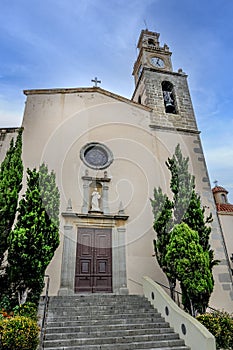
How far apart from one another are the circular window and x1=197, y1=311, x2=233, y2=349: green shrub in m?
5.88

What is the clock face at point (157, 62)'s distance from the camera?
1333 centimetres

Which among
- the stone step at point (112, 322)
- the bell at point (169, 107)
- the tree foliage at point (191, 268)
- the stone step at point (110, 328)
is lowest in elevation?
the stone step at point (110, 328)

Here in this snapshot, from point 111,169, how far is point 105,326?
545 cm

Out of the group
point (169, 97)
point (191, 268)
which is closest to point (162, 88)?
point (169, 97)

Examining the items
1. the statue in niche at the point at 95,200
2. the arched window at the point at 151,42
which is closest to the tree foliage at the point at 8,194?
the statue in niche at the point at 95,200

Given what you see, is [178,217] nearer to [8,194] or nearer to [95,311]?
[95,311]

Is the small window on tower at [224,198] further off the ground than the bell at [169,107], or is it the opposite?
the bell at [169,107]

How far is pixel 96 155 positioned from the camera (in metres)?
9.70

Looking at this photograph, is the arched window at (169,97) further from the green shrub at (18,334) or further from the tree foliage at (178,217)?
the green shrub at (18,334)

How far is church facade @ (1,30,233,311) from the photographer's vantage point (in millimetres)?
7648

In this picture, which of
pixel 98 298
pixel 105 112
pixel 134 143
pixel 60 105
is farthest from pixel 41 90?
pixel 98 298

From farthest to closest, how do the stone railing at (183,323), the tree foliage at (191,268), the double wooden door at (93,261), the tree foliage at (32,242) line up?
the double wooden door at (93,261) < the tree foliage at (191,268) < the tree foliage at (32,242) < the stone railing at (183,323)

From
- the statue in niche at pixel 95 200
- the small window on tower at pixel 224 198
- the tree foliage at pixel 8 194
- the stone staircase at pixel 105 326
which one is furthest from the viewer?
the small window on tower at pixel 224 198

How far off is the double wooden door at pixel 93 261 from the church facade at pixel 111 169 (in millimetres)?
28
